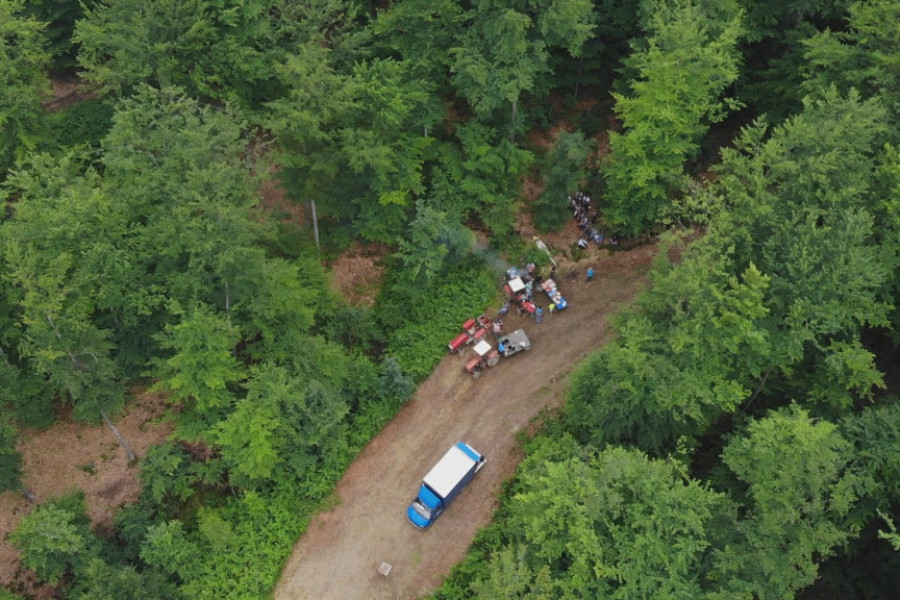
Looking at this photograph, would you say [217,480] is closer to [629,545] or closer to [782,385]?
[629,545]

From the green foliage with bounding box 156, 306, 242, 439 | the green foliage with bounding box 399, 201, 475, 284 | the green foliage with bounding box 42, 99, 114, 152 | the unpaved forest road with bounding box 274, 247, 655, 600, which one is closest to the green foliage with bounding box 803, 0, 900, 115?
the unpaved forest road with bounding box 274, 247, 655, 600

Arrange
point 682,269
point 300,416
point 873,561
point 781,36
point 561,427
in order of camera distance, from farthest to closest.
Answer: point 781,36 < point 561,427 < point 300,416 < point 873,561 < point 682,269

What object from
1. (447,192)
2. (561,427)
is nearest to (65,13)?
(447,192)

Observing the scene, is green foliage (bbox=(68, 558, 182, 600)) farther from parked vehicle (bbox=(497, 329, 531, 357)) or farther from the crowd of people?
the crowd of people

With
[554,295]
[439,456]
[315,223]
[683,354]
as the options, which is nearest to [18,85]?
[315,223]

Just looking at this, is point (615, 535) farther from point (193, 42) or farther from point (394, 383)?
point (193, 42)

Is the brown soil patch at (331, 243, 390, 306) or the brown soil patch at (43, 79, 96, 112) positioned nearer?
the brown soil patch at (331, 243, 390, 306)
